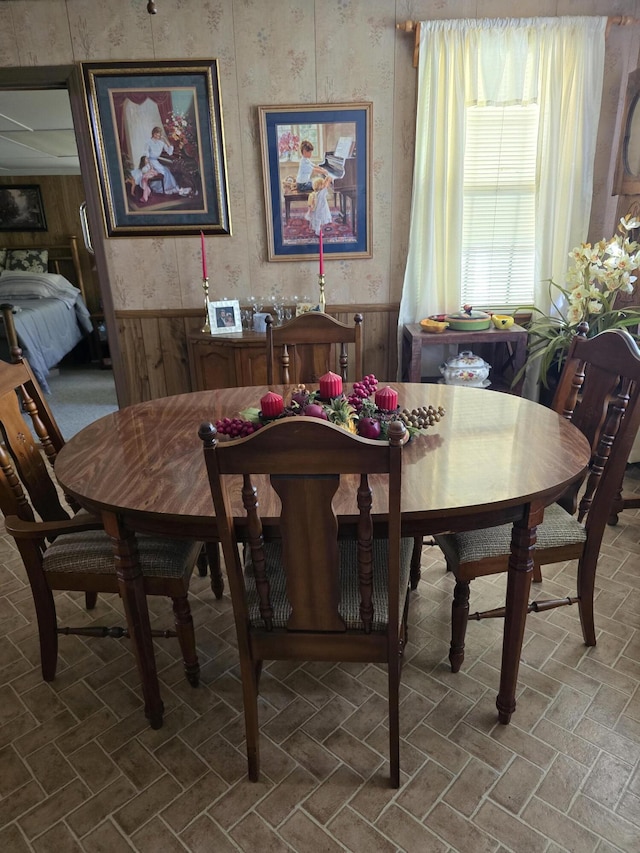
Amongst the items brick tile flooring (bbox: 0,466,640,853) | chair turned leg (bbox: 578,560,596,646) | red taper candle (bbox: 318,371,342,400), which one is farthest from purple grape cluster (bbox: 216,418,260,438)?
chair turned leg (bbox: 578,560,596,646)

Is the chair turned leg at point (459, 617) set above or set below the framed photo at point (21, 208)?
below

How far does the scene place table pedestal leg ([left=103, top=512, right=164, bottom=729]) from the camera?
4.70 ft

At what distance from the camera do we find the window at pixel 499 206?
310 cm

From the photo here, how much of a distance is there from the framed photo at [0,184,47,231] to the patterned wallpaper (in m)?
4.14

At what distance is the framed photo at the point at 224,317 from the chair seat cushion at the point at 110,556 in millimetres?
1721

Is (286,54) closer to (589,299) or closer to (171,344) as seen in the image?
(171,344)

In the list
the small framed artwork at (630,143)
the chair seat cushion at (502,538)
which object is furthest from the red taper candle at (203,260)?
the small framed artwork at (630,143)

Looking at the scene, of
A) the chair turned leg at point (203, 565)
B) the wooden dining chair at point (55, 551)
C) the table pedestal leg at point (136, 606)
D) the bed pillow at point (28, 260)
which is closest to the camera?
the table pedestal leg at point (136, 606)

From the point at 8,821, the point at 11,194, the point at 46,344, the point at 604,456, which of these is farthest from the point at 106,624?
the point at 11,194

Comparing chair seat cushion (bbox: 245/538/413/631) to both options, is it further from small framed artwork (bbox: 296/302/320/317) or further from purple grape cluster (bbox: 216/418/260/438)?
small framed artwork (bbox: 296/302/320/317)

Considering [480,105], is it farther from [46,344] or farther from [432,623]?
[46,344]

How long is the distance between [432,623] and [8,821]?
136cm

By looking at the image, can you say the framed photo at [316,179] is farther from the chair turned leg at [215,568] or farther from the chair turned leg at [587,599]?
the chair turned leg at [587,599]

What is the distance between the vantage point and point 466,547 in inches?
62.5
